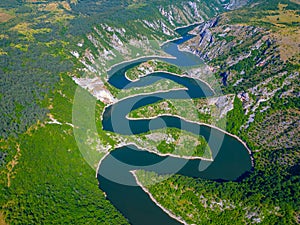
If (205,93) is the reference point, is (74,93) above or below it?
above

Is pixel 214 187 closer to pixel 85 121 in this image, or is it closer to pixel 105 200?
pixel 105 200

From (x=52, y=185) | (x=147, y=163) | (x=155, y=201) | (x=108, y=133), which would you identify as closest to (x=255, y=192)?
(x=155, y=201)

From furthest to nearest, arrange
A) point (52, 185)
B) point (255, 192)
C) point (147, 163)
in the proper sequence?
point (147, 163) → point (52, 185) → point (255, 192)

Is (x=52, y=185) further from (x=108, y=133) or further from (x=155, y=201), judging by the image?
(x=108, y=133)

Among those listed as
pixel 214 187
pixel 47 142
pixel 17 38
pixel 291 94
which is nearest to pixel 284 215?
pixel 214 187

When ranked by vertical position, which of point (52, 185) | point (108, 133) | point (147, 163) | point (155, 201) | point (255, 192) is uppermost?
point (52, 185)

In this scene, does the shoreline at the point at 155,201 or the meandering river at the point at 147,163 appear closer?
the shoreline at the point at 155,201

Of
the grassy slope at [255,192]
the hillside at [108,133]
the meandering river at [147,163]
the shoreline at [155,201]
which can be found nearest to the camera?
the grassy slope at [255,192]

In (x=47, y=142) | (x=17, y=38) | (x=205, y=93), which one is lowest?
(x=205, y=93)

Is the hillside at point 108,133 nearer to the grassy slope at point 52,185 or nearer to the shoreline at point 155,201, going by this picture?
the grassy slope at point 52,185

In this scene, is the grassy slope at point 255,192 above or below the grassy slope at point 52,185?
below

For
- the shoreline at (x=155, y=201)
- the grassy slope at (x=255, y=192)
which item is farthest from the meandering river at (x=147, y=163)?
the grassy slope at (x=255, y=192)
